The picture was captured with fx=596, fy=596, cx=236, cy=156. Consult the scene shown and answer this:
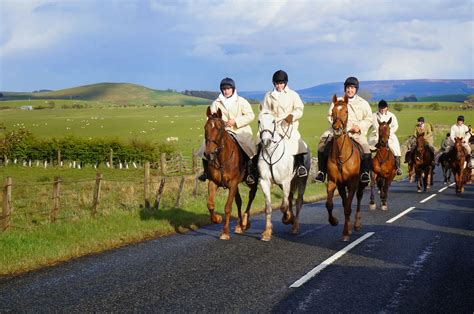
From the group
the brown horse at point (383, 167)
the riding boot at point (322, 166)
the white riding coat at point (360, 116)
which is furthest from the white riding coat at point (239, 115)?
the brown horse at point (383, 167)

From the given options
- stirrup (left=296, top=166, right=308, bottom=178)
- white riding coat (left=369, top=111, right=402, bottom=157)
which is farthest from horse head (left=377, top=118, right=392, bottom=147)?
stirrup (left=296, top=166, right=308, bottom=178)

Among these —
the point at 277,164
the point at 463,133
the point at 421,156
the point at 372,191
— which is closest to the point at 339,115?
the point at 277,164

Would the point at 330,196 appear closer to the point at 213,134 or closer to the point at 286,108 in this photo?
the point at 286,108

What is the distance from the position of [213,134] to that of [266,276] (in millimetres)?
3736

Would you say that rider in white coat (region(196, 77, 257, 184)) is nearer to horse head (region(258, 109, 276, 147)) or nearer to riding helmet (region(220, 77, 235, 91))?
riding helmet (region(220, 77, 235, 91))

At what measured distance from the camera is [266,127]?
11.7 m

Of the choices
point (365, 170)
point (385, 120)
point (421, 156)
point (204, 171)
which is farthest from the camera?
point (421, 156)

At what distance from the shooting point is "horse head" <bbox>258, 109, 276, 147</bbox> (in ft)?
37.9

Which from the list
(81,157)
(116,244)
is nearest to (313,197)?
(116,244)

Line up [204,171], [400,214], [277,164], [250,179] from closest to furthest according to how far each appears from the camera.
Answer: [277,164]
[204,171]
[250,179]
[400,214]

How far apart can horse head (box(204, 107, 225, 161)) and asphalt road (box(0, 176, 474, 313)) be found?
1743mm

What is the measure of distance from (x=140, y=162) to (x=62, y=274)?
4737cm

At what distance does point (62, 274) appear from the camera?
8.77 meters

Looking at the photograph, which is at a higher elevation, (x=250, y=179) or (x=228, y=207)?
(x=250, y=179)
